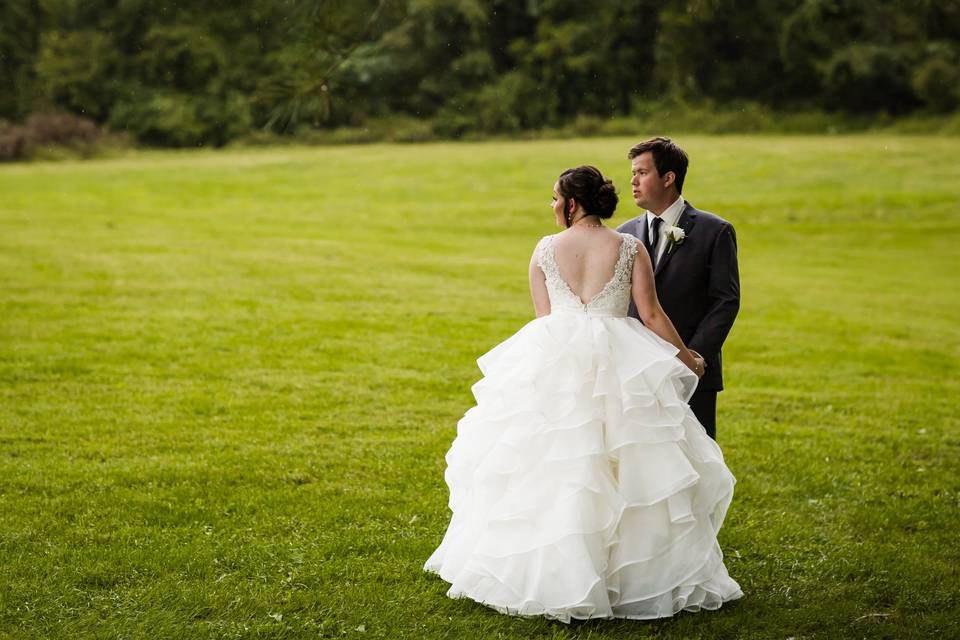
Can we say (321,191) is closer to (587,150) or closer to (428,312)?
(587,150)

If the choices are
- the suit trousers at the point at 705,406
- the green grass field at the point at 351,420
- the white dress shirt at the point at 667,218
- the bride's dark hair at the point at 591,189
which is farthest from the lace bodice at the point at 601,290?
the green grass field at the point at 351,420

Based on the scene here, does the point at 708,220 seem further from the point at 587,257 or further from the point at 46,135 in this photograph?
the point at 46,135

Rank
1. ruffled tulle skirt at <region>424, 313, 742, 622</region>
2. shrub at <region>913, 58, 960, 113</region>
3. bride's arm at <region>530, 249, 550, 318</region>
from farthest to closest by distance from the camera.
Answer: shrub at <region>913, 58, 960, 113</region>, bride's arm at <region>530, 249, 550, 318</region>, ruffled tulle skirt at <region>424, 313, 742, 622</region>

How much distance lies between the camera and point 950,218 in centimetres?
2553

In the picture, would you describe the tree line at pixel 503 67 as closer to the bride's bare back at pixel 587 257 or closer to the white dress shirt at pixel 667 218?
the white dress shirt at pixel 667 218

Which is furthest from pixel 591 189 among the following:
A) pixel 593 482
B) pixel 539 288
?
pixel 593 482

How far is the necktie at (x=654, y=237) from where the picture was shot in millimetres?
5512

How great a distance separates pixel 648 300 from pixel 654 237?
0.69 m

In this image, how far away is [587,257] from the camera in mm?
5004

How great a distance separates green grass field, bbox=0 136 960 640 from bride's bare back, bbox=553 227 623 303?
1.65 meters

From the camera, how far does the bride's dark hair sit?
4.96 metres

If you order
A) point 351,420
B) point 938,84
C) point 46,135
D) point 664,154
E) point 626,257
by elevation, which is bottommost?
point 351,420

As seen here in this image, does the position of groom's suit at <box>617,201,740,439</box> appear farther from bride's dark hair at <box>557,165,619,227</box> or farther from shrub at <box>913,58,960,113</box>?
shrub at <box>913,58,960,113</box>

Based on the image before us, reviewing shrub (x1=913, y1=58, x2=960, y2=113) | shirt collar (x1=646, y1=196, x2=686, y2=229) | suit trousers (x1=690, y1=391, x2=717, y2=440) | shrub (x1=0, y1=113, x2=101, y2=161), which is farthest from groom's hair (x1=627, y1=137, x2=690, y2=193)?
shrub (x1=913, y1=58, x2=960, y2=113)
